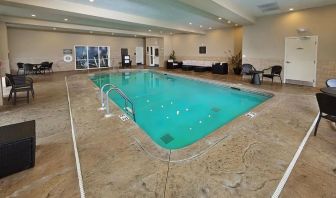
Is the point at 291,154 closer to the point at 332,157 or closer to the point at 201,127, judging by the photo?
the point at 332,157

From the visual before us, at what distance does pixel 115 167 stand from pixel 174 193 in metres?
0.84

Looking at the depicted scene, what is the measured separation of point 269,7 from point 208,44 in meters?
6.62

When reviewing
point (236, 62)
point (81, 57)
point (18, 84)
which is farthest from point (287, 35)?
point (81, 57)

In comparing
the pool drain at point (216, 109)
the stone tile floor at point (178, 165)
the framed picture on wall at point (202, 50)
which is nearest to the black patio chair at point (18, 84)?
the stone tile floor at point (178, 165)

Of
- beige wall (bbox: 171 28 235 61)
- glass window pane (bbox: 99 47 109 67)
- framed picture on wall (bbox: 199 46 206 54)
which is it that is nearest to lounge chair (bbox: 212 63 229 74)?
beige wall (bbox: 171 28 235 61)

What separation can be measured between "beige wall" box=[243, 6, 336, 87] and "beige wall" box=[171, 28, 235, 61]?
9.71 feet

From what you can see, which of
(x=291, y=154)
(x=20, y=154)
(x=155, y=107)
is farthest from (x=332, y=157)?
(x=155, y=107)

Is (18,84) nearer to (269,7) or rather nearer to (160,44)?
(269,7)

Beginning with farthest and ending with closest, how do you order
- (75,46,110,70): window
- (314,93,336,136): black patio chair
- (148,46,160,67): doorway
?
1. (148,46,160,67): doorway
2. (75,46,110,70): window
3. (314,93,336,136): black patio chair

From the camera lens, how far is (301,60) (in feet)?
26.2

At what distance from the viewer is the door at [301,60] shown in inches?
302

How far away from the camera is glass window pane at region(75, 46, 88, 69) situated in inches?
583

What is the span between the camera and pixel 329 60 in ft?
23.8

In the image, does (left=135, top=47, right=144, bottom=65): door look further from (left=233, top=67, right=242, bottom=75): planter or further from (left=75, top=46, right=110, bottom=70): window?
(left=233, top=67, right=242, bottom=75): planter
